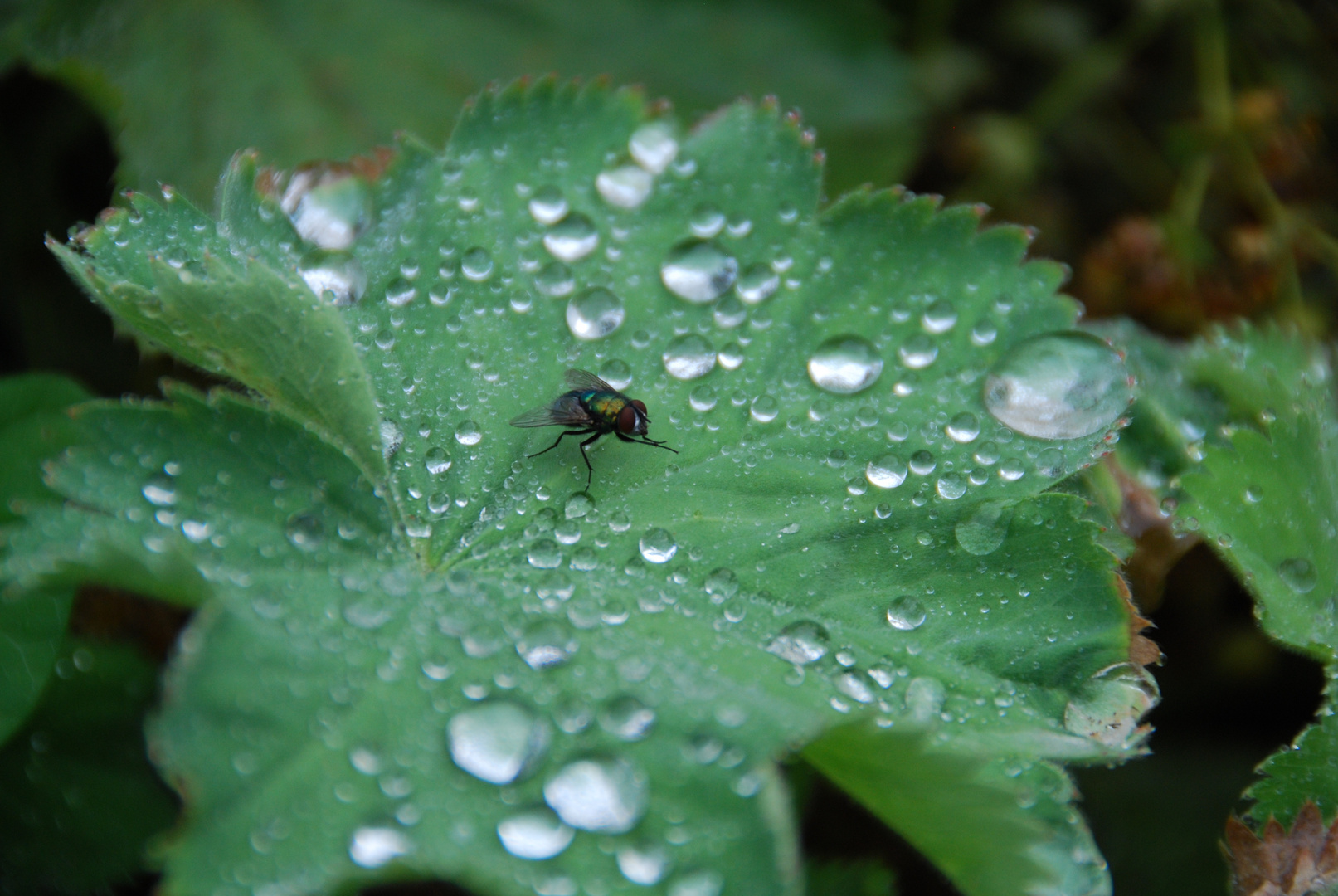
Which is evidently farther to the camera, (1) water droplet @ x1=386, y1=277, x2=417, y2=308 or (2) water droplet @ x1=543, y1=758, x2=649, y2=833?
(1) water droplet @ x1=386, y1=277, x2=417, y2=308

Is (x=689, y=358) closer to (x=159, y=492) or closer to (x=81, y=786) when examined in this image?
(x=159, y=492)

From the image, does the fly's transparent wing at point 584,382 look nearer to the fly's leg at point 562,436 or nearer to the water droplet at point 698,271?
the fly's leg at point 562,436

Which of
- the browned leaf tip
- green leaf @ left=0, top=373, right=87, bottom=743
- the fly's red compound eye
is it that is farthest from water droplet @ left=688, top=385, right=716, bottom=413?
the browned leaf tip

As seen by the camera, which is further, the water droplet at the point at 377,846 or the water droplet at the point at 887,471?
the water droplet at the point at 887,471

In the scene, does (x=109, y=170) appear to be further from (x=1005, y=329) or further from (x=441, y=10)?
(x=1005, y=329)

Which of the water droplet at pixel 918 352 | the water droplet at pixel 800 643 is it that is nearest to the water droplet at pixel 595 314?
the water droplet at pixel 918 352

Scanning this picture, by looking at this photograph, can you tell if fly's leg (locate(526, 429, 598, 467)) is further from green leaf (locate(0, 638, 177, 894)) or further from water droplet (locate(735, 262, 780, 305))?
green leaf (locate(0, 638, 177, 894))
